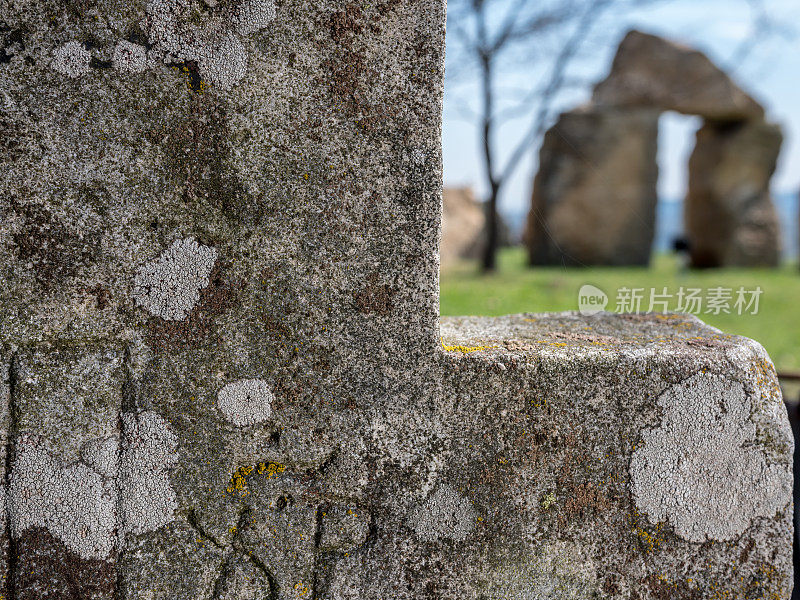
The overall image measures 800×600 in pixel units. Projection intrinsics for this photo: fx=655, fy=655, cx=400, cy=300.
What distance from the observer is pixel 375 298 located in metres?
1.23

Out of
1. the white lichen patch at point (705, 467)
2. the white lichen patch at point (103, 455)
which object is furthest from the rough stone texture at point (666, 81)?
the white lichen patch at point (103, 455)

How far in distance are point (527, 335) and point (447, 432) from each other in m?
0.33

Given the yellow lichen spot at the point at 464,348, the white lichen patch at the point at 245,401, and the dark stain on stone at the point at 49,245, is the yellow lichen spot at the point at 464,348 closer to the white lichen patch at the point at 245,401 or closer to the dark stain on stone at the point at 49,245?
the white lichen patch at the point at 245,401

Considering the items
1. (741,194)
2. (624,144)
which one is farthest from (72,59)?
(741,194)

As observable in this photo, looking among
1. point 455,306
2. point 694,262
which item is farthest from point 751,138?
point 455,306

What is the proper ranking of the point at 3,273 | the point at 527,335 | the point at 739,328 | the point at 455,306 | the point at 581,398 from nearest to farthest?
the point at 3,273, the point at 581,398, the point at 527,335, the point at 455,306, the point at 739,328

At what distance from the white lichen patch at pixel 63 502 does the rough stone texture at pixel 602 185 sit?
7215 mm

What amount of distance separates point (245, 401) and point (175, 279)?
260 mm

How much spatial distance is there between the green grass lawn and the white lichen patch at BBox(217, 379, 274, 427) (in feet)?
4.13

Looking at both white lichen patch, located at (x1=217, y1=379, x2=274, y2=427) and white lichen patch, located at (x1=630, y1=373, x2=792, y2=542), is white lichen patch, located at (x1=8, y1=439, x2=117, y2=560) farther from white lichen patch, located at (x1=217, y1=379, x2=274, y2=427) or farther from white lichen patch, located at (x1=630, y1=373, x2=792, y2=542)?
white lichen patch, located at (x1=630, y1=373, x2=792, y2=542)

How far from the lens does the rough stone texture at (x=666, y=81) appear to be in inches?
318

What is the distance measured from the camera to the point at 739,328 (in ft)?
16.7

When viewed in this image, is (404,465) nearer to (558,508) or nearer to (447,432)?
(447,432)

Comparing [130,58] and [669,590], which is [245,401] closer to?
[130,58]
